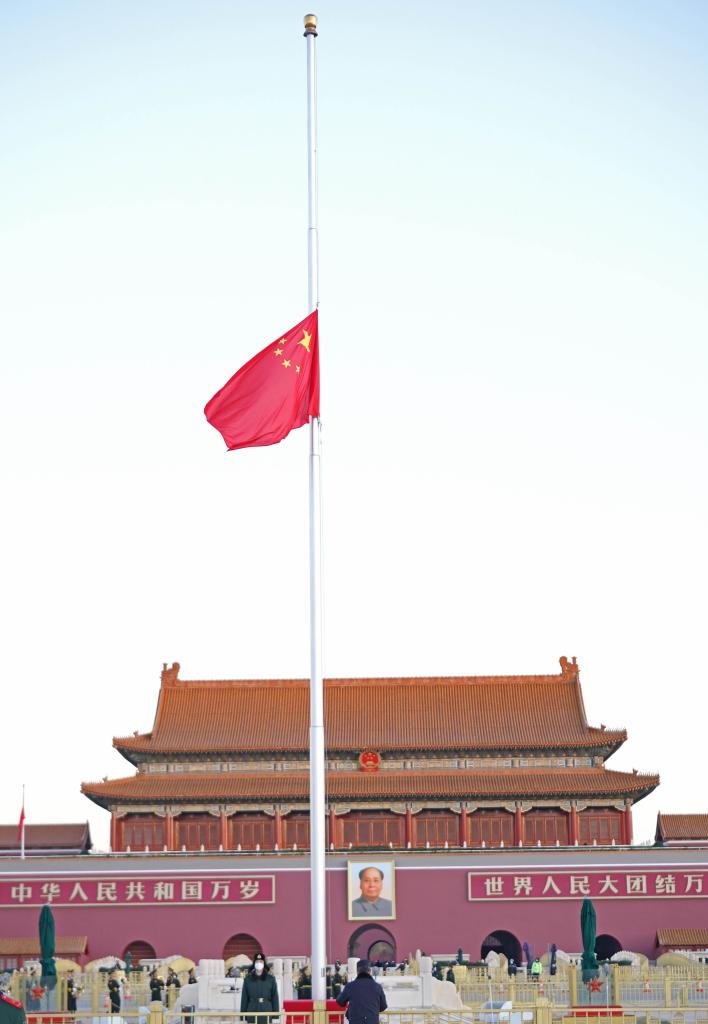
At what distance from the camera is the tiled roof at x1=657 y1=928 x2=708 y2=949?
125 ft

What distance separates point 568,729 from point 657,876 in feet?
19.0

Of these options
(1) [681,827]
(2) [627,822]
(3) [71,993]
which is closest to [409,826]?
(2) [627,822]

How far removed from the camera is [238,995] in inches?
981

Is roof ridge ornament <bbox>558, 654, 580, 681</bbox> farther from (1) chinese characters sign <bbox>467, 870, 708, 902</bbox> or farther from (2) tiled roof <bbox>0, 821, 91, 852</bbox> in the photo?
(2) tiled roof <bbox>0, 821, 91, 852</bbox>

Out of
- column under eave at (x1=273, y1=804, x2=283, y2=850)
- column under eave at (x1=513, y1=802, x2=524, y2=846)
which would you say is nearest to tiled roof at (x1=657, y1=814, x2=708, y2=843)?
column under eave at (x1=513, y1=802, x2=524, y2=846)

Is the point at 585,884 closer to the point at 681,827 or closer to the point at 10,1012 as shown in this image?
the point at 681,827

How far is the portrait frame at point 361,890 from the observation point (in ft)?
128

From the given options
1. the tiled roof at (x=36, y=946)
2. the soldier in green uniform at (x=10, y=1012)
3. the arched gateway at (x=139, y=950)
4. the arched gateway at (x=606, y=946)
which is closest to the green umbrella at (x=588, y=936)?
the arched gateway at (x=606, y=946)

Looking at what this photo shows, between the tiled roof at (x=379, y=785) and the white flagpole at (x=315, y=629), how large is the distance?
25065mm

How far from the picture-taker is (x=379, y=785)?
42500 mm

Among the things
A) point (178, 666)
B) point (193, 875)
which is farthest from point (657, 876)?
point (178, 666)

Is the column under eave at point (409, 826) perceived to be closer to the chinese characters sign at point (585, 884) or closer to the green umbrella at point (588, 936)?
the chinese characters sign at point (585, 884)

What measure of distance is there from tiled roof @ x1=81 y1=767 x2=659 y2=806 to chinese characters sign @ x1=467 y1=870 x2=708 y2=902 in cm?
297

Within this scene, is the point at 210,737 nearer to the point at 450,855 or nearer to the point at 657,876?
the point at 450,855
